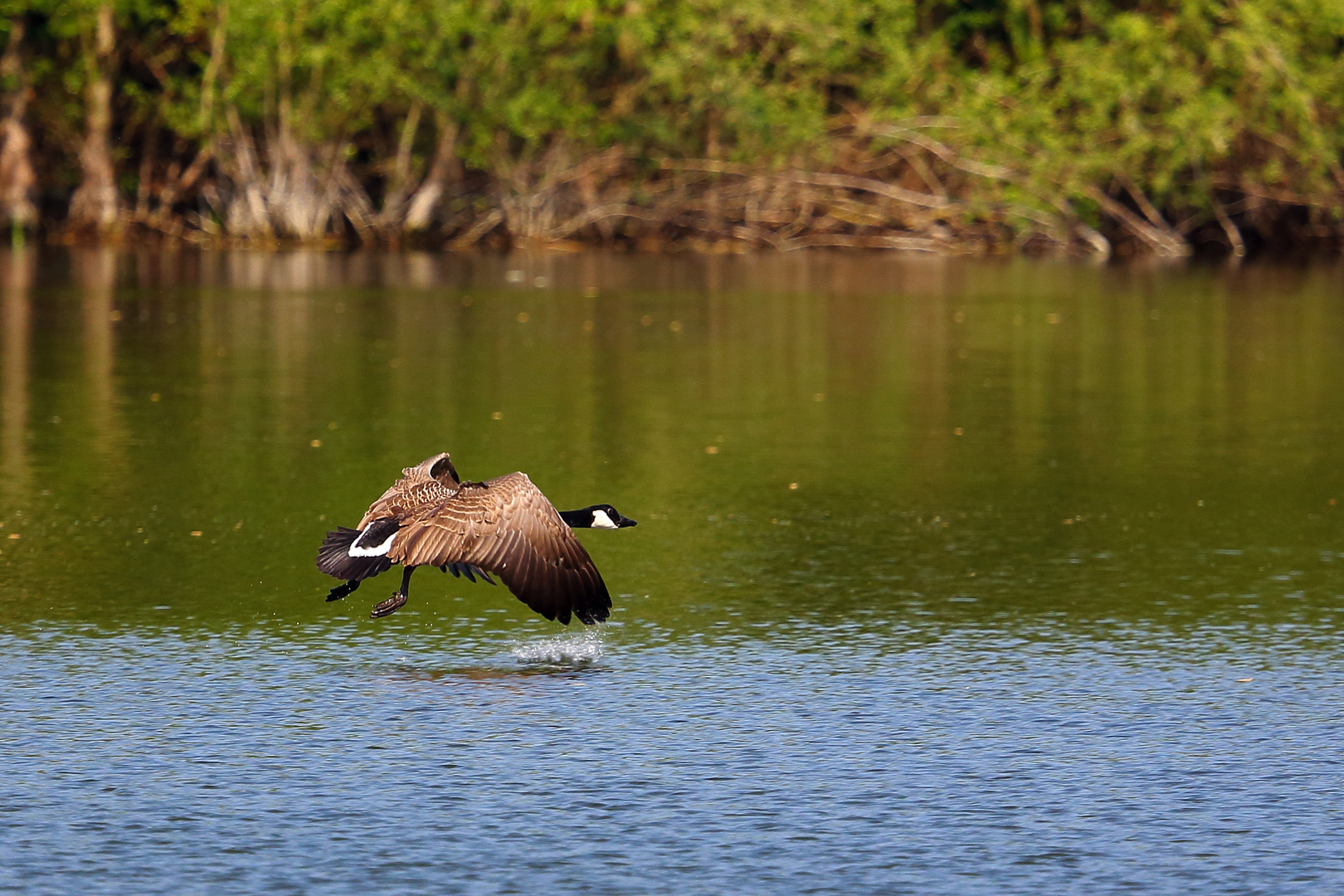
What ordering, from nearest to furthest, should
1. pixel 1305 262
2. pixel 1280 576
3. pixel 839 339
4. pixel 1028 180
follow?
pixel 1280 576 < pixel 839 339 < pixel 1305 262 < pixel 1028 180

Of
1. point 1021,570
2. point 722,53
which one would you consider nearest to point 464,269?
point 722,53

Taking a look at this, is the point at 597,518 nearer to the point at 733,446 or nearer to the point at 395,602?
the point at 395,602

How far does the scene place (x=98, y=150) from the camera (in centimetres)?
3941

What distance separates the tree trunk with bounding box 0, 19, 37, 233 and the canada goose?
109 ft

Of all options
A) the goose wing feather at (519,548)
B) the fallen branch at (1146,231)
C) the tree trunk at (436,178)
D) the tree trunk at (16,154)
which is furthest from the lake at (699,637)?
the tree trunk at (16,154)

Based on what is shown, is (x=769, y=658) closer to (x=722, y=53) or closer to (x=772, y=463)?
(x=772, y=463)

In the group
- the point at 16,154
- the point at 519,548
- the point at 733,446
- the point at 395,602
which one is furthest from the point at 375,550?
the point at 16,154

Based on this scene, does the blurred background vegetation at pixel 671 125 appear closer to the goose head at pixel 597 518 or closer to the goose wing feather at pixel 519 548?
the goose head at pixel 597 518

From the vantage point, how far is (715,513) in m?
10.8

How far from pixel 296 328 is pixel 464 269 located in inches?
420

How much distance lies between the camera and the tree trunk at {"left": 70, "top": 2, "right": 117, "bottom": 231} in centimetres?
3916

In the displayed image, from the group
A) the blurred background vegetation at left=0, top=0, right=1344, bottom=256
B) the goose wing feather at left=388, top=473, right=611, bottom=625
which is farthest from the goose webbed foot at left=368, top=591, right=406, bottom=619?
the blurred background vegetation at left=0, top=0, right=1344, bottom=256

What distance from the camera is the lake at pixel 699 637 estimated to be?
5633 mm

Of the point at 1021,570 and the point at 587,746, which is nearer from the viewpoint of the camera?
the point at 587,746
